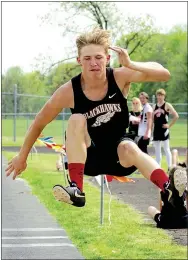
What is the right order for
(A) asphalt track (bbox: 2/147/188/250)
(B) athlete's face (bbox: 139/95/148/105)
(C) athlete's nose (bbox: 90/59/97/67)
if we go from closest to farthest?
(C) athlete's nose (bbox: 90/59/97/67)
(A) asphalt track (bbox: 2/147/188/250)
(B) athlete's face (bbox: 139/95/148/105)

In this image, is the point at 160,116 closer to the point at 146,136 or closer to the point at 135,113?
the point at 135,113

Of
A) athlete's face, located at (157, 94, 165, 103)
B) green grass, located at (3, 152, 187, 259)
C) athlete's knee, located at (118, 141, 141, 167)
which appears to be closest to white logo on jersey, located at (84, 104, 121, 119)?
athlete's knee, located at (118, 141, 141, 167)

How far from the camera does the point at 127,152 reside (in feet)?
18.2

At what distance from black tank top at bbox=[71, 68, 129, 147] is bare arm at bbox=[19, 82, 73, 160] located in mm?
61

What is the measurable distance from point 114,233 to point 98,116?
3581mm

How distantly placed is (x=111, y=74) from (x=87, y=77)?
247 millimetres

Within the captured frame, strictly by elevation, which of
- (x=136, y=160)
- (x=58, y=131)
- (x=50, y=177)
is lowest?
(x=58, y=131)

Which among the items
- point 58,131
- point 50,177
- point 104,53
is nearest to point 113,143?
point 104,53

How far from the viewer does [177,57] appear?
68.1 metres

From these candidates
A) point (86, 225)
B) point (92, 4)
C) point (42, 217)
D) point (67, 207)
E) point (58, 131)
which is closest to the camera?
point (86, 225)

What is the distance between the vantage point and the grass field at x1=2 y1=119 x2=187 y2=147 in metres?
34.7

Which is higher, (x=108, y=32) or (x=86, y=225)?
(x=108, y=32)

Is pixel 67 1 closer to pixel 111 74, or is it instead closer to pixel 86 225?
pixel 86 225

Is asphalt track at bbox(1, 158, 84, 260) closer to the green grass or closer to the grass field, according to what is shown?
the green grass
